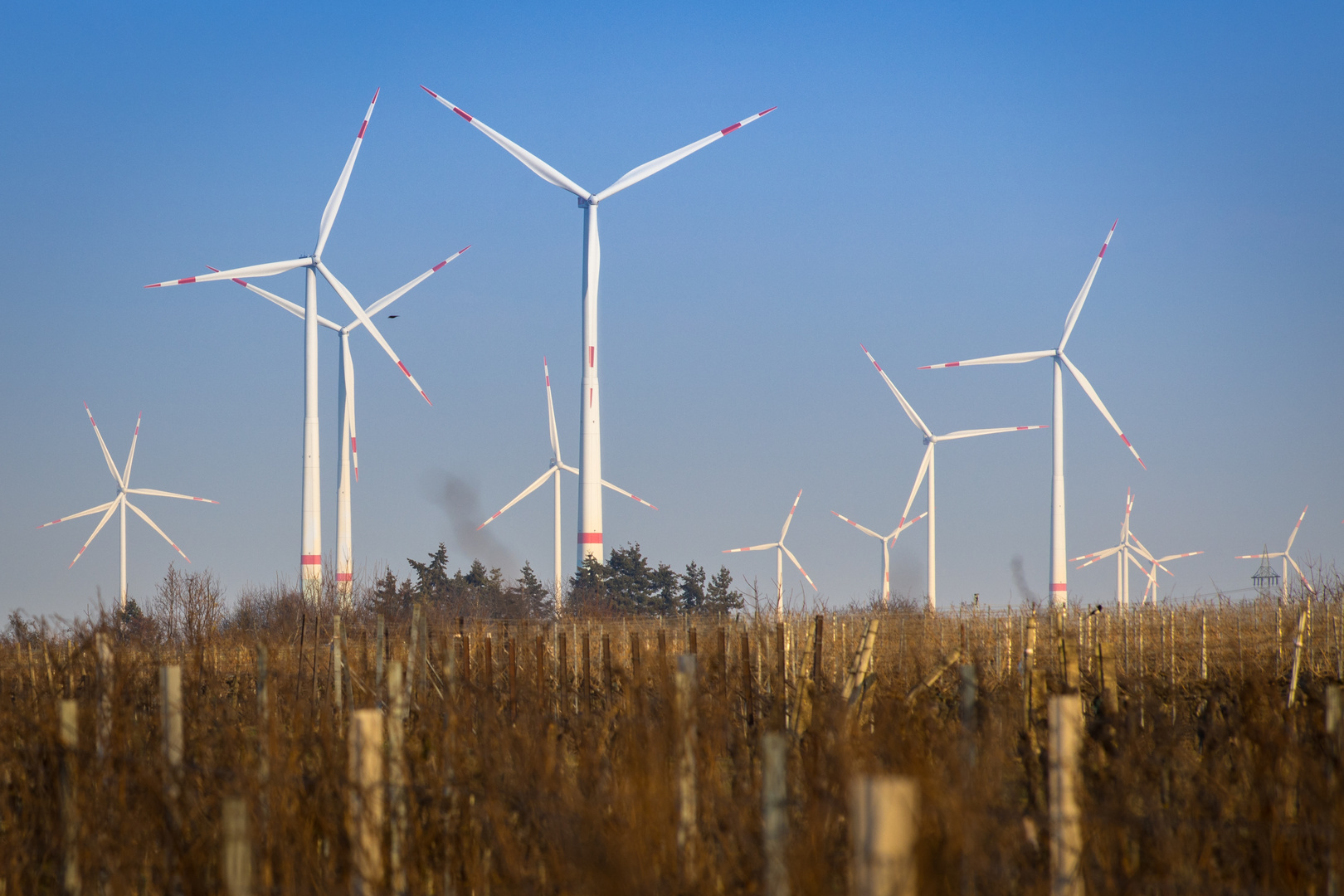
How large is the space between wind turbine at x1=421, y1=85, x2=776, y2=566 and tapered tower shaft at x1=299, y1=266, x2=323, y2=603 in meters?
9.69

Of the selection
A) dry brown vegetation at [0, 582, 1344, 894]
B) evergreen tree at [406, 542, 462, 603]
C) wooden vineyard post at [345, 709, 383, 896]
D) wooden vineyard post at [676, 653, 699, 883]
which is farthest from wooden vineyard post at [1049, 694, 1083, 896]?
evergreen tree at [406, 542, 462, 603]

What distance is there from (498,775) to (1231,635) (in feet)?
118

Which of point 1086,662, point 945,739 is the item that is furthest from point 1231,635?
point 945,739

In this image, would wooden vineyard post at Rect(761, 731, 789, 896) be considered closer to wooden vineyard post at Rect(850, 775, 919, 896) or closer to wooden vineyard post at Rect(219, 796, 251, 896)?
wooden vineyard post at Rect(850, 775, 919, 896)

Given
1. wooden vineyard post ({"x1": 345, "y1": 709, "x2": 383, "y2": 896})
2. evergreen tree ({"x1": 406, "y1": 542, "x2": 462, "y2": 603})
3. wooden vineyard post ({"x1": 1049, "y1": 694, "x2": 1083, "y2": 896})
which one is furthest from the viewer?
evergreen tree ({"x1": 406, "y1": 542, "x2": 462, "y2": 603})

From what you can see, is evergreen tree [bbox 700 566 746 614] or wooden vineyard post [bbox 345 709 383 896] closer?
wooden vineyard post [bbox 345 709 383 896]

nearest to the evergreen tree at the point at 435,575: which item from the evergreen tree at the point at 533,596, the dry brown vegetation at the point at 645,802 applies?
the evergreen tree at the point at 533,596

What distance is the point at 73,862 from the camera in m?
8.94

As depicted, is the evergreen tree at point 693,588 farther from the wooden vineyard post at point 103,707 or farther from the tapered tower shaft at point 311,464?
the wooden vineyard post at point 103,707

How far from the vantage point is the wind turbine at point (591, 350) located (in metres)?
47.4

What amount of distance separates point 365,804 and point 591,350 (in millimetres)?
44250

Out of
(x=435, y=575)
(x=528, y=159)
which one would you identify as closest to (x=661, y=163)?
(x=528, y=159)

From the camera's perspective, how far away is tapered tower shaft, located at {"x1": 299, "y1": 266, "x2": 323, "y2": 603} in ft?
150

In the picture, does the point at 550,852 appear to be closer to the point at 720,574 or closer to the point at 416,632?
the point at 416,632
